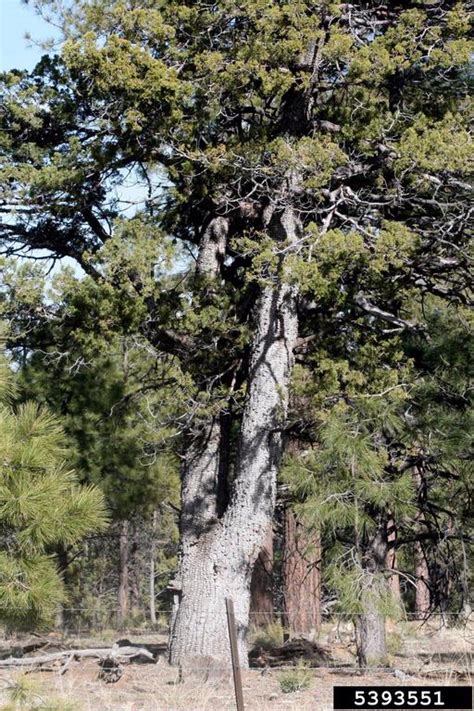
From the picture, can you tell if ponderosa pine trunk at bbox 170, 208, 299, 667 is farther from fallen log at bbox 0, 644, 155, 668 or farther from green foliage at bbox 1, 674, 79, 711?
green foliage at bbox 1, 674, 79, 711

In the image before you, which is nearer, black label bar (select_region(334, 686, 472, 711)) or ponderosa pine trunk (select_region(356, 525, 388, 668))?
black label bar (select_region(334, 686, 472, 711))

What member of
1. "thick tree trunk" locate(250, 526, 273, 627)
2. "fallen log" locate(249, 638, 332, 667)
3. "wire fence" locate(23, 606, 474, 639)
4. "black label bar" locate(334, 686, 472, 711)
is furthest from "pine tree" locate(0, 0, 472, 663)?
"thick tree trunk" locate(250, 526, 273, 627)

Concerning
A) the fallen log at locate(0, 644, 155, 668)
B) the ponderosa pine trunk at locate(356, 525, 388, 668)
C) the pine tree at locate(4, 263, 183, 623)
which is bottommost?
the fallen log at locate(0, 644, 155, 668)

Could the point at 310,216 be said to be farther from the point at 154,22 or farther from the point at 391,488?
the point at 391,488

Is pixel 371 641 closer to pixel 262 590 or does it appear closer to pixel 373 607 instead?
pixel 373 607

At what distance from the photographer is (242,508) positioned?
977 centimetres

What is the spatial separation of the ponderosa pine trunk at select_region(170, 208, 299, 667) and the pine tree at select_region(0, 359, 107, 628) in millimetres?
2591

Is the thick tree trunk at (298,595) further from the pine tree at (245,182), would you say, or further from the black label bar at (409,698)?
the black label bar at (409,698)

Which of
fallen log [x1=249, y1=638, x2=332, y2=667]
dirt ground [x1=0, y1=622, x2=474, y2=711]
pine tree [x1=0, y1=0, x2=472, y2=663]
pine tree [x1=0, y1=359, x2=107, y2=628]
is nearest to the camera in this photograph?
pine tree [x1=0, y1=359, x2=107, y2=628]

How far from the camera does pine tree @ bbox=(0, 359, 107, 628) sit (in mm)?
6715

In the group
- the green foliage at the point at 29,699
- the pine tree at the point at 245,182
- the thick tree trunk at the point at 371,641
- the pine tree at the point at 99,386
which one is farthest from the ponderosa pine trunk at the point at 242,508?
the green foliage at the point at 29,699

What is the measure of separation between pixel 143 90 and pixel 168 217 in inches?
86.6

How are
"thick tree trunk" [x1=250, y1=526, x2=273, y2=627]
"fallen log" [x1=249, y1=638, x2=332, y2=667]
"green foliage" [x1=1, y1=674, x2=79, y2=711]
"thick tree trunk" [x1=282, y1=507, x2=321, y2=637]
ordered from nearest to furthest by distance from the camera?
"green foliage" [x1=1, y1=674, x2=79, y2=711], "fallen log" [x1=249, y1=638, x2=332, y2=667], "thick tree trunk" [x1=282, y1=507, x2=321, y2=637], "thick tree trunk" [x1=250, y1=526, x2=273, y2=627]

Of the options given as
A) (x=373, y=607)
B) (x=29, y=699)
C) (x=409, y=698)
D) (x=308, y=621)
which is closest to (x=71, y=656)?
(x=373, y=607)
